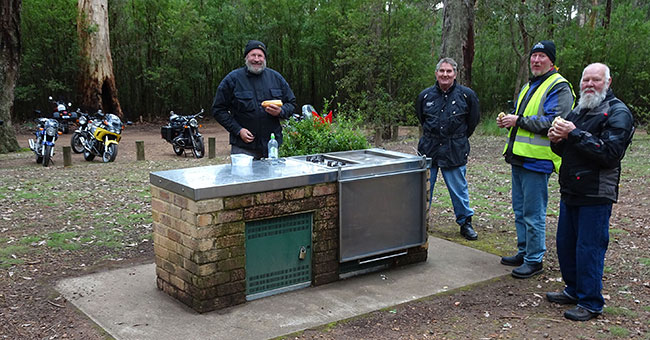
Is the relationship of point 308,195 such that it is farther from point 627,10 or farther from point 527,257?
point 627,10

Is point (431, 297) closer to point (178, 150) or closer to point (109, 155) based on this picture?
point (109, 155)

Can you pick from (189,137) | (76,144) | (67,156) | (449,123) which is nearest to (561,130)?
(449,123)

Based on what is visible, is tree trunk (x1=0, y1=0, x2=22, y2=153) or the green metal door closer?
the green metal door

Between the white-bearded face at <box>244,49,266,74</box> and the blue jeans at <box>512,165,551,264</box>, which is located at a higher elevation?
the white-bearded face at <box>244,49,266,74</box>

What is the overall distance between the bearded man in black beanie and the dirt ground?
4.44 ft

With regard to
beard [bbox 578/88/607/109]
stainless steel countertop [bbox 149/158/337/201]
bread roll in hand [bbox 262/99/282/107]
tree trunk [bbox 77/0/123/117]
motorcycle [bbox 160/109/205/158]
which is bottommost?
motorcycle [bbox 160/109/205/158]

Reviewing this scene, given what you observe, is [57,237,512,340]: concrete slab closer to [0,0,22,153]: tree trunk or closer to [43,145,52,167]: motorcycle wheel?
[43,145,52,167]: motorcycle wheel

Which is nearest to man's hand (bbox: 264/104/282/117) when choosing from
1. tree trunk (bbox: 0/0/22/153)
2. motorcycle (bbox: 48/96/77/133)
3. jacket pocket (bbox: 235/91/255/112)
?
jacket pocket (bbox: 235/91/255/112)

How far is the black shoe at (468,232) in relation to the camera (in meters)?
5.91

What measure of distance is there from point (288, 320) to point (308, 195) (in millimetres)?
916

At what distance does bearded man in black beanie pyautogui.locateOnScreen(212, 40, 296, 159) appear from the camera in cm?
539

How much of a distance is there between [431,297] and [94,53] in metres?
18.4

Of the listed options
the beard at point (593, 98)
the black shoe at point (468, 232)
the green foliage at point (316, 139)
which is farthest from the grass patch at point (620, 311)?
the green foliage at point (316, 139)

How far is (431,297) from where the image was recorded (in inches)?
171
